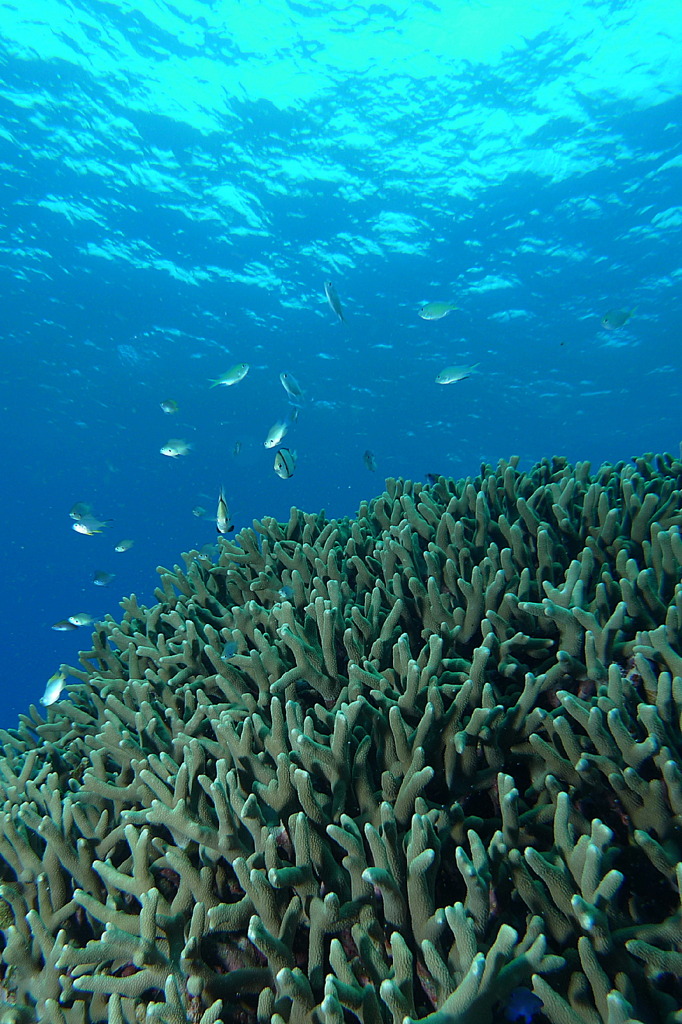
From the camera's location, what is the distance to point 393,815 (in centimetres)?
204

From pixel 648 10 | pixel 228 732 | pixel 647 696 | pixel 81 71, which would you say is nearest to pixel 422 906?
pixel 228 732

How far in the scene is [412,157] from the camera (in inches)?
910

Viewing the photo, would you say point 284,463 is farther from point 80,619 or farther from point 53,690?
point 80,619

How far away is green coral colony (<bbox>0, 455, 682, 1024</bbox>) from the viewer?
1.70m

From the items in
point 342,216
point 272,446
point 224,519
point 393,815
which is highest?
point 342,216

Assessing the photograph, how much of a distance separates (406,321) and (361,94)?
1494 centimetres

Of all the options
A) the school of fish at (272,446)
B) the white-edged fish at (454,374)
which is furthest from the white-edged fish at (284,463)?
the white-edged fish at (454,374)

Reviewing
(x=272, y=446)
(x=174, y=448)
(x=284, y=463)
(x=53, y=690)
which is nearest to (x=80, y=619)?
(x=174, y=448)

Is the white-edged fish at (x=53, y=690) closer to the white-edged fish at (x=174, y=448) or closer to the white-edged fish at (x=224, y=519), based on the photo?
the white-edged fish at (x=224, y=519)

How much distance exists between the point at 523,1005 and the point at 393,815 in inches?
28.4

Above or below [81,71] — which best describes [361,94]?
below

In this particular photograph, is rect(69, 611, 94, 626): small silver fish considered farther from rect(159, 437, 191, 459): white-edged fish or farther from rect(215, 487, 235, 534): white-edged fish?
rect(215, 487, 235, 534): white-edged fish


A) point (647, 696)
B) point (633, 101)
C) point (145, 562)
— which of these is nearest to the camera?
point (647, 696)

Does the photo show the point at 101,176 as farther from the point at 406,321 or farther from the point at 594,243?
the point at 594,243
